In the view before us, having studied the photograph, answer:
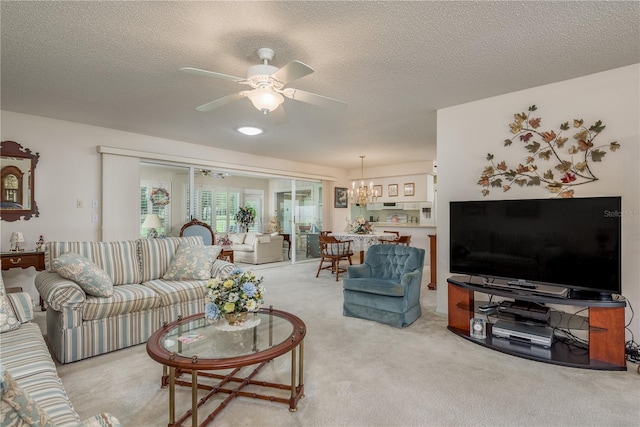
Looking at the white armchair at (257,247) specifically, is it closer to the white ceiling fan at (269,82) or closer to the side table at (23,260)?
the side table at (23,260)

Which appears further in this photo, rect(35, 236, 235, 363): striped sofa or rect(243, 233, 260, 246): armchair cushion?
rect(243, 233, 260, 246): armchair cushion

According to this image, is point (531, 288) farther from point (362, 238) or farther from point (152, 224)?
point (152, 224)

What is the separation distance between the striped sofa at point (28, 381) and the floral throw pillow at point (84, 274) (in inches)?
14.5

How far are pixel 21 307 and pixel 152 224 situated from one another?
336cm

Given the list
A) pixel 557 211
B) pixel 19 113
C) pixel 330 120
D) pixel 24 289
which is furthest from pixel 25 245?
pixel 557 211

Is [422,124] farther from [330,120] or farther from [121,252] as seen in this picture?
[121,252]

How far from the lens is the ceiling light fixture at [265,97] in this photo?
2.24 m

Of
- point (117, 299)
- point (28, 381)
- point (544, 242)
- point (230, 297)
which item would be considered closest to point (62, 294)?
point (117, 299)

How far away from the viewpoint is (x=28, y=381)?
145 centimetres

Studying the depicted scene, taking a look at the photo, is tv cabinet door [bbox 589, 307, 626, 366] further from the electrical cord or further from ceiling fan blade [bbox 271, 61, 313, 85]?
ceiling fan blade [bbox 271, 61, 313, 85]

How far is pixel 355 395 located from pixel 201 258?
2222 millimetres

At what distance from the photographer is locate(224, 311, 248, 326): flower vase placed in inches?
84.2

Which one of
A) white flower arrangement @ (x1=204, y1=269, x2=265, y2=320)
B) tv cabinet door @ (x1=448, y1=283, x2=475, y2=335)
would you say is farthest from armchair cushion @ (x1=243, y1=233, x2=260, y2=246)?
white flower arrangement @ (x1=204, y1=269, x2=265, y2=320)

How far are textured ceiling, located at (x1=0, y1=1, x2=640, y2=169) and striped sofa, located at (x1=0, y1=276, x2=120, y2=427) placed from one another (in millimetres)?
1825
